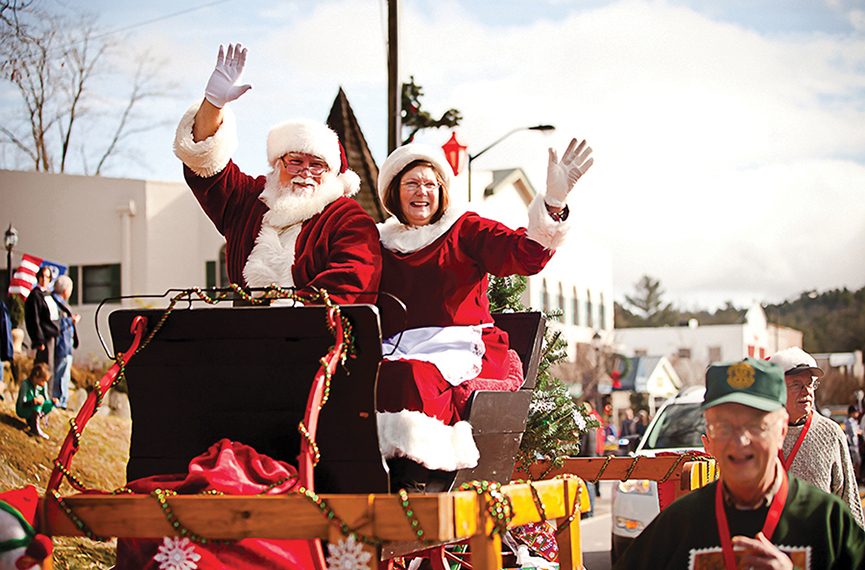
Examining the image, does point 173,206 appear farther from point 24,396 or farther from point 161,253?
point 24,396

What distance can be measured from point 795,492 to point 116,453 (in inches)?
363

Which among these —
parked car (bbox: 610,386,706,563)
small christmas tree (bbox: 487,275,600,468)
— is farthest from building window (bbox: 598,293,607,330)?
small christmas tree (bbox: 487,275,600,468)

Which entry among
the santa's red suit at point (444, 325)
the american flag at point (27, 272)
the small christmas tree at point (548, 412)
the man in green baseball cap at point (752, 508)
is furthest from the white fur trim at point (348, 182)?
the american flag at point (27, 272)

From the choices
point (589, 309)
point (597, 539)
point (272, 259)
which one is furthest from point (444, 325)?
point (589, 309)

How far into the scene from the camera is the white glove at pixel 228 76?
3.66 m

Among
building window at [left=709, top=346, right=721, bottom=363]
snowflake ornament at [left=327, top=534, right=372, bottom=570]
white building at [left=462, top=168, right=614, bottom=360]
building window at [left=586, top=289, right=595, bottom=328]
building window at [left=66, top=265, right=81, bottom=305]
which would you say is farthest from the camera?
building window at [left=709, top=346, right=721, bottom=363]

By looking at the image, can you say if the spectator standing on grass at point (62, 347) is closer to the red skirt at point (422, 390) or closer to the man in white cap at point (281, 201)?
the man in white cap at point (281, 201)

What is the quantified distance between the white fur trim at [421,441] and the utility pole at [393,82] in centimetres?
693

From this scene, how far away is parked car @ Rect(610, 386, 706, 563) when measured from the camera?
7.91 m

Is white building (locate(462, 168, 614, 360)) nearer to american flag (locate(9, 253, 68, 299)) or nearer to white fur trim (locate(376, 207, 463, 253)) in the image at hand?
american flag (locate(9, 253, 68, 299))

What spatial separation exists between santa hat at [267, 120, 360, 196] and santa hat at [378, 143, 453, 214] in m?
0.23

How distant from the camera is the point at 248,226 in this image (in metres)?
4.06

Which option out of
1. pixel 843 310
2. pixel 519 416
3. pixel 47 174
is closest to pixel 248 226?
pixel 519 416

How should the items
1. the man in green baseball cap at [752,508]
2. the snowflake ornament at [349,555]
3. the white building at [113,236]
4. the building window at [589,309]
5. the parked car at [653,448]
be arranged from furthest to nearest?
the building window at [589,309] → the white building at [113,236] → the parked car at [653,448] → the snowflake ornament at [349,555] → the man in green baseball cap at [752,508]
